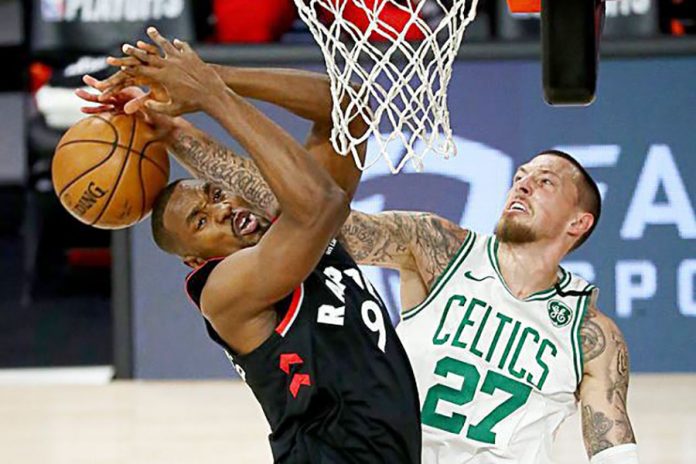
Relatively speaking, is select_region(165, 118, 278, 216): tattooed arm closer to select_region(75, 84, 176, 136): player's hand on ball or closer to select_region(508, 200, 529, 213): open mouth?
select_region(75, 84, 176, 136): player's hand on ball

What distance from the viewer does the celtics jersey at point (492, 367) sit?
14.7 ft

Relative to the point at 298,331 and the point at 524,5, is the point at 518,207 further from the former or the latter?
the point at 298,331

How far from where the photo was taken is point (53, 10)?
872 cm

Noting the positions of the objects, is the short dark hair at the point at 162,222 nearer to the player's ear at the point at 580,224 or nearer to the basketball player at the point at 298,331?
the basketball player at the point at 298,331

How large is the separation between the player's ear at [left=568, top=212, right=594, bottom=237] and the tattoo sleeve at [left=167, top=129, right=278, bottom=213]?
112cm

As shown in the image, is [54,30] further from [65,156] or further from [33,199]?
[65,156]

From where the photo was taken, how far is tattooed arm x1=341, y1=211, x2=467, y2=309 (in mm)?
4426

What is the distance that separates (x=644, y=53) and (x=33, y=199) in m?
3.84

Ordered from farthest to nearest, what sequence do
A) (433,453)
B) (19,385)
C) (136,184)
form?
(19,385)
(433,453)
(136,184)

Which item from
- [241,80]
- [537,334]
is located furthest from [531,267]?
[241,80]

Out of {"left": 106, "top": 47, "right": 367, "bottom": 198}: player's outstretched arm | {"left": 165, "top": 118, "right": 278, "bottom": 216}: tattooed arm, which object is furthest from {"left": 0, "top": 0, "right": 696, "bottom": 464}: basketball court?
{"left": 165, "top": 118, "right": 278, "bottom": 216}: tattooed arm

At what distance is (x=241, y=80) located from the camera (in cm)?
396

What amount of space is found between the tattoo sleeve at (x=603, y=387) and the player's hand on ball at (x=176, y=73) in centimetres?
154

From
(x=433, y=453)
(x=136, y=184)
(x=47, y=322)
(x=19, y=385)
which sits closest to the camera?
(x=136, y=184)
